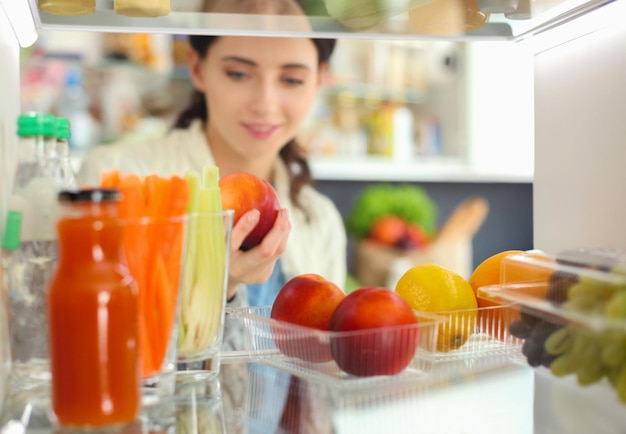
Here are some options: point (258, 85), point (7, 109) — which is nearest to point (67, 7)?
point (7, 109)

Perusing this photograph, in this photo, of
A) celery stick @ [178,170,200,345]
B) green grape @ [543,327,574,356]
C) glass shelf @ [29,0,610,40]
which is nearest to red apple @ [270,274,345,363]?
celery stick @ [178,170,200,345]

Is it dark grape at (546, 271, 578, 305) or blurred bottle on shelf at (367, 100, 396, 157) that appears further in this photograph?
blurred bottle on shelf at (367, 100, 396, 157)

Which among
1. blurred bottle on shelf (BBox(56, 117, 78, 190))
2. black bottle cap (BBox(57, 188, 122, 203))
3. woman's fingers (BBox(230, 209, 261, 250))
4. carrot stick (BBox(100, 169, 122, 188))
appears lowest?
woman's fingers (BBox(230, 209, 261, 250))

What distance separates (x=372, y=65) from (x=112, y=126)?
1.20 metres

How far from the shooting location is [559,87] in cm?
115

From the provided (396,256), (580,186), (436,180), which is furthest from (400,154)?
(580,186)

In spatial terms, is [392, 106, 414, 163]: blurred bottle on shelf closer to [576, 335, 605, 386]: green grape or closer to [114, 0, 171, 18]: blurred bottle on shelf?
[114, 0, 171, 18]: blurred bottle on shelf

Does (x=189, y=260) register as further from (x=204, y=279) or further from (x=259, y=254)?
(x=259, y=254)

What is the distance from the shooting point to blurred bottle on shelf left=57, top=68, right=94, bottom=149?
3.09 m

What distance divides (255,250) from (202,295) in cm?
32

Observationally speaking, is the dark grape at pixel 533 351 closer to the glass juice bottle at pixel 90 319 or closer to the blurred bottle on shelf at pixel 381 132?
the glass juice bottle at pixel 90 319

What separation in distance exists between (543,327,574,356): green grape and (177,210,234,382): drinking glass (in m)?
0.34

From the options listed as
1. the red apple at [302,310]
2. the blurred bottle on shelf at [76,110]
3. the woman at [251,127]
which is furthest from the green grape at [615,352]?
the blurred bottle on shelf at [76,110]

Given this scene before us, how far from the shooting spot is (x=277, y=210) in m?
1.09
